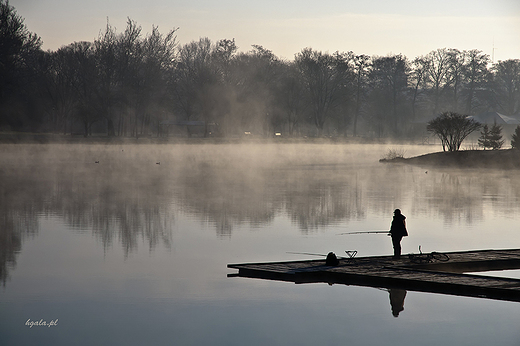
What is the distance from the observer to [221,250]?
1764cm

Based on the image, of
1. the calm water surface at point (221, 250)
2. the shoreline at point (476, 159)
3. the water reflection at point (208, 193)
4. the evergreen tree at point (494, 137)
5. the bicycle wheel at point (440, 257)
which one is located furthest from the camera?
the evergreen tree at point (494, 137)

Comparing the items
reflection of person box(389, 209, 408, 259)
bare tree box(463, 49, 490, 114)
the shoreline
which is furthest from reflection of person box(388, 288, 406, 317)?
bare tree box(463, 49, 490, 114)

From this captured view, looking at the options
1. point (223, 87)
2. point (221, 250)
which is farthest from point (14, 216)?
point (223, 87)

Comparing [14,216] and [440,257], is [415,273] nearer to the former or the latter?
[440,257]

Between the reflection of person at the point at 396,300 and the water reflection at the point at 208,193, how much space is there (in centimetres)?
806

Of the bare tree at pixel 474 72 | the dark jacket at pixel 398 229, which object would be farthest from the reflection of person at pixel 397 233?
the bare tree at pixel 474 72

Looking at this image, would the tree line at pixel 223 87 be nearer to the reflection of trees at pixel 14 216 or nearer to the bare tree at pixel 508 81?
the bare tree at pixel 508 81

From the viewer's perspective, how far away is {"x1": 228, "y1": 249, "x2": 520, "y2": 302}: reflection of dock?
11.9 meters

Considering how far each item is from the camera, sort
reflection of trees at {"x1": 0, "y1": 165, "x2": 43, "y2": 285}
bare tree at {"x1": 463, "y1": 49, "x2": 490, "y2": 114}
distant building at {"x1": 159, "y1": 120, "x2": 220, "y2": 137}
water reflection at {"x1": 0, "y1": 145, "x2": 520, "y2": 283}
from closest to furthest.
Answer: reflection of trees at {"x1": 0, "y1": 165, "x2": 43, "y2": 285} → water reflection at {"x1": 0, "y1": 145, "x2": 520, "y2": 283} → distant building at {"x1": 159, "y1": 120, "x2": 220, "y2": 137} → bare tree at {"x1": 463, "y1": 49, "x2": 490, "y2": 114}

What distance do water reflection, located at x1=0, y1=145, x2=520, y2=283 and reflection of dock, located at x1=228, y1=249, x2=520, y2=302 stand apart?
5.86m

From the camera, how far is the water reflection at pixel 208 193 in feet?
74.1

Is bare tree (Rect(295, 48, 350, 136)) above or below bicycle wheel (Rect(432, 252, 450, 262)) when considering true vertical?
above

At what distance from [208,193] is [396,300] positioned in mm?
21297

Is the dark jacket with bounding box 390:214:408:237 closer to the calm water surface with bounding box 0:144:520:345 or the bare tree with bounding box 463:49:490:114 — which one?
the calm water surface with bounding box 0:144:520:345
